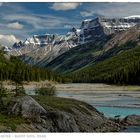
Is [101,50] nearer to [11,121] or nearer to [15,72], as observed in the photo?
[15,72]

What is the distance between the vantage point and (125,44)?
490 feet

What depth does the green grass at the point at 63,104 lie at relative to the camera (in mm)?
12930

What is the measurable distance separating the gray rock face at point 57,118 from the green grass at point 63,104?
10 cm

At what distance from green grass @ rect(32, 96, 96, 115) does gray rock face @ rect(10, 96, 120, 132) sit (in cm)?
10

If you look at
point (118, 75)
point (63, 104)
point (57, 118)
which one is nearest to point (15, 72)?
point (63, 104)

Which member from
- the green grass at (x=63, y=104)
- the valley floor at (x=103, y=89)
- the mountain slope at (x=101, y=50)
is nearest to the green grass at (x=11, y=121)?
the green grass at (x=63, y=104)

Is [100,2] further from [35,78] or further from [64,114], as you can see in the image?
[35,78]

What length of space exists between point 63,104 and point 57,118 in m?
0.66

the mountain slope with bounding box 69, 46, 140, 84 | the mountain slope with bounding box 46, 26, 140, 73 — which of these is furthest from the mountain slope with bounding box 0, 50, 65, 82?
the mountain slope with bounding box 46, 26, 140, 73

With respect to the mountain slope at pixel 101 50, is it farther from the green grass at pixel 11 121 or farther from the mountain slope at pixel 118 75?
the green grass at pixel 11 121

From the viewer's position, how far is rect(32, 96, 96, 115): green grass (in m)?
12.9

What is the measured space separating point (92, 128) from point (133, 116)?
50.2 inches
